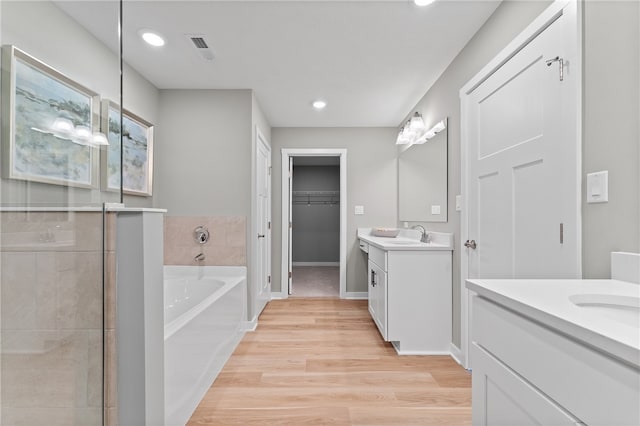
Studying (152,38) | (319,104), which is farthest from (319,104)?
(152,38)

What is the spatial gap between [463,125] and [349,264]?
2466 mm

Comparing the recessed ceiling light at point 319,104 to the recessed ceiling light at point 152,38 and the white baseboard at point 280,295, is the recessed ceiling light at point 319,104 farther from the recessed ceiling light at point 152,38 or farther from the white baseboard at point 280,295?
the white baseboard at point 280,295

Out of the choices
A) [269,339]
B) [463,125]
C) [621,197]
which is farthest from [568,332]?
[269,339]

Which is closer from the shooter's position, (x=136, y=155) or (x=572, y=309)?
(x=572, y=309)

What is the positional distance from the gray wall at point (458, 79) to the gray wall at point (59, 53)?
1915mm

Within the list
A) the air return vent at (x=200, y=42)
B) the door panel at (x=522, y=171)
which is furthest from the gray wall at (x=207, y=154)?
the door panel at (x=522, y=171)

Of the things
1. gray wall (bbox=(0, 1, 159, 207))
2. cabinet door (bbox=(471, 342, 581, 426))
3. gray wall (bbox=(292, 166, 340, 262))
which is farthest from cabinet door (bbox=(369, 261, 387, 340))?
gray wall (bbox=(292, 166, 340, 262))

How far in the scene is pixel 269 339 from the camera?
2.78 meters

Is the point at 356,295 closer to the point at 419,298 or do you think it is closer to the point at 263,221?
the point at 263,221

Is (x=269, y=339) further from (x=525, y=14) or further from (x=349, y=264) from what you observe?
(x=525, y=14)

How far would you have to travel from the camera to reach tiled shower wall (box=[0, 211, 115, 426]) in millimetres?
791

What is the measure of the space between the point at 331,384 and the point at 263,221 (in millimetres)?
2098

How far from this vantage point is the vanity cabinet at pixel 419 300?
249cm

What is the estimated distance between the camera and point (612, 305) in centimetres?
85
